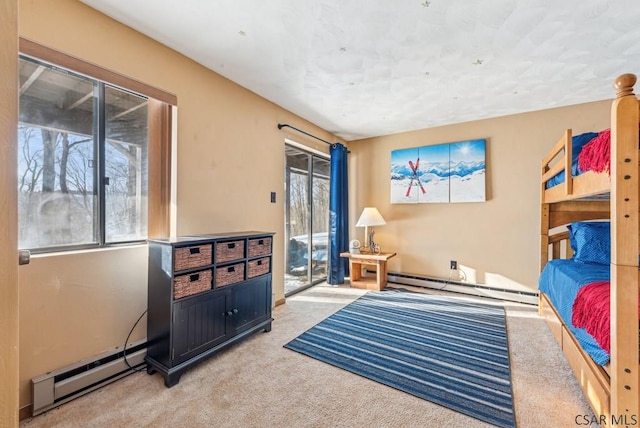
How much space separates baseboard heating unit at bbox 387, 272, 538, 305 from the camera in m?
3.36

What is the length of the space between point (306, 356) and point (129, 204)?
175 cm

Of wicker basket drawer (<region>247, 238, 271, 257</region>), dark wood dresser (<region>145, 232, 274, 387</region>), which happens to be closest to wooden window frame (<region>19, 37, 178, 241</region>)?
dark wood dresser (<region>145, 232, 274, 387</region>)

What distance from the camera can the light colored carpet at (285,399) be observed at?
1.46 metres

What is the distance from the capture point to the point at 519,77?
251cm

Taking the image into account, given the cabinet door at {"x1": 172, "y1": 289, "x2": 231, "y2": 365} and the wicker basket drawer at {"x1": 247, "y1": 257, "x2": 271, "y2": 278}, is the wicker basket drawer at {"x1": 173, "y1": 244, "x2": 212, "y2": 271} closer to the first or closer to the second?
the cabinet door at {"x1": 172, "y1": 289, "x2": 231, "y2": 365}

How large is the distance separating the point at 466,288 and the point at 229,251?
10.5 feet

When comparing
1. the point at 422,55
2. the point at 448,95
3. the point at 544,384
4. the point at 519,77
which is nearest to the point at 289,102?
the point at 422,55

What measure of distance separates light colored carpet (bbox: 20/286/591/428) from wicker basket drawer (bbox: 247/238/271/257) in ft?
2.56

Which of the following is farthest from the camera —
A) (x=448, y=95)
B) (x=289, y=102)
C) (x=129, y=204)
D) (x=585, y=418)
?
(x=289, y=102)

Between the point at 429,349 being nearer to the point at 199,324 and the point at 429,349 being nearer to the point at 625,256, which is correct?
the point at 625,256

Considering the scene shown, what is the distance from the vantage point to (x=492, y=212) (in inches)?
141

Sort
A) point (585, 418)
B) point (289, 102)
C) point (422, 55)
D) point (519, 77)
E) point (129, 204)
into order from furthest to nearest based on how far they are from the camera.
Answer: point (289, 102) < point (519, 77) < point (422, 55) < point (129, 204) < point (585, 418)

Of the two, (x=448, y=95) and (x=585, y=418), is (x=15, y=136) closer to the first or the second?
(x=585, y=418)

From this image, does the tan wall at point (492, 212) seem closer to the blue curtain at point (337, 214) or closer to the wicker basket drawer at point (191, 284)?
the blue curtain at point (337, 214)
